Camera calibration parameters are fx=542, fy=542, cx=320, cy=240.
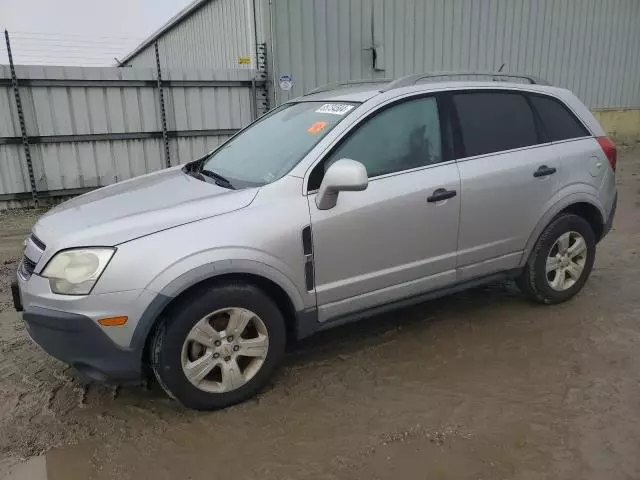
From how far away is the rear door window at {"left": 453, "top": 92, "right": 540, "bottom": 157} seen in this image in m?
3.73

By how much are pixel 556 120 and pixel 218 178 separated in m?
2.61

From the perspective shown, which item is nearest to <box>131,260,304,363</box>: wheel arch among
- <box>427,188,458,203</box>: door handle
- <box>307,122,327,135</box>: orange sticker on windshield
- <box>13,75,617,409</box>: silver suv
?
<box>13,75,617,409</box>: silver suv

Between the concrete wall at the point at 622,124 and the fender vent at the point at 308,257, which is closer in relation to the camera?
the fender vent at the point at 308,257

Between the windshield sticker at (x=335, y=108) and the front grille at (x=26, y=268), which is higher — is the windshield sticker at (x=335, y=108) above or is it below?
above

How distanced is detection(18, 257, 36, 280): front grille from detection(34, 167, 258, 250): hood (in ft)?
0.51

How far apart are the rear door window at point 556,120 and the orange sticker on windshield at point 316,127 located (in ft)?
5.81

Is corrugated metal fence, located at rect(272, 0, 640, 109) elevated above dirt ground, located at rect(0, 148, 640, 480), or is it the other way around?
corrugated metal fence, located at rect(272, 0, 640, 109)

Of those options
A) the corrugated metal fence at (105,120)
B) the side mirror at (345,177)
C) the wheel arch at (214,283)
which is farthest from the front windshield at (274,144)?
the corrugated metal fence at (105,120)

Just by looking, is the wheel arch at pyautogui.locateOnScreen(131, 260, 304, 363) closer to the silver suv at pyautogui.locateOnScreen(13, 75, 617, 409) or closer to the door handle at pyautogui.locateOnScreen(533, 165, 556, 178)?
the silver suv at pyautogui.locateOnScreen(13, 75, 617, 409)

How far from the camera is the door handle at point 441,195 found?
344cm

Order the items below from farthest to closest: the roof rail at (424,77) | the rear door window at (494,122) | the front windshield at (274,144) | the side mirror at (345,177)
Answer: the rear door window at (494,122), the roof rail at (424,77), the front windshield at (274,144), the side mirror at (345,177)

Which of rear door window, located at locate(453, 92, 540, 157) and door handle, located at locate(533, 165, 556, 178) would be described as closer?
rear door window, located at locate(453, 92, 540, 157)

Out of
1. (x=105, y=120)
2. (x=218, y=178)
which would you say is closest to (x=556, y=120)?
(x=218, y=178)

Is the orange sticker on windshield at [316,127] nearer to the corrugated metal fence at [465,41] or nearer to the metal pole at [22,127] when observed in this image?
the metal pole at [22,127]
